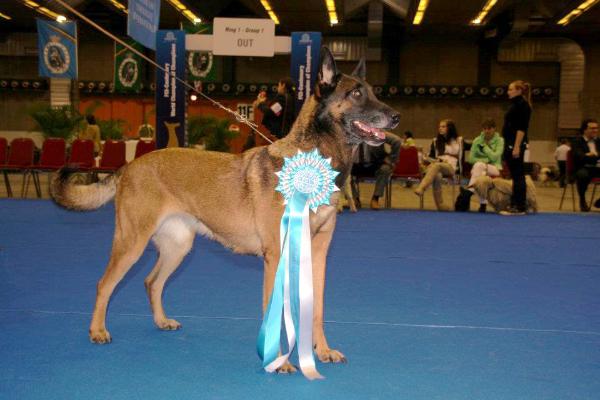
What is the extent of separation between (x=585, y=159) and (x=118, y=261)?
9521mm

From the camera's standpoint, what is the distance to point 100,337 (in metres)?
3.25

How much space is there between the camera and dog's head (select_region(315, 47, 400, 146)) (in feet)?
9.89

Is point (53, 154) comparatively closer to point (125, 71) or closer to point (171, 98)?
point (171, 98)

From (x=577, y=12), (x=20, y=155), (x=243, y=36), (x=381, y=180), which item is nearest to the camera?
(x=381, y=180)

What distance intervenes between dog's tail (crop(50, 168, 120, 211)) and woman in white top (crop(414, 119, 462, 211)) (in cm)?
741

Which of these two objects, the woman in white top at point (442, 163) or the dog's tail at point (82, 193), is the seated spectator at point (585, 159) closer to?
the woman in white top at point (442, 163)

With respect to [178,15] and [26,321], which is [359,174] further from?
[178,15]

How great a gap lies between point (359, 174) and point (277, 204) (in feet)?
24.7

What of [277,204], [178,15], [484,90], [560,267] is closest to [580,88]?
[484,90]

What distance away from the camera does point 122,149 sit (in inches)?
454

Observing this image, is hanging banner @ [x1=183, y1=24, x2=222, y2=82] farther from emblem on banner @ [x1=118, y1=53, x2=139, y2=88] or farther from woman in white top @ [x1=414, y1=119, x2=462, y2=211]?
woman in white top @ [x1=414, y1=119, x2=462, y2=211]

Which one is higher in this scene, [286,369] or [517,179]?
[517,179]

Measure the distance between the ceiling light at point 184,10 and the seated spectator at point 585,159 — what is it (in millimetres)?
13314

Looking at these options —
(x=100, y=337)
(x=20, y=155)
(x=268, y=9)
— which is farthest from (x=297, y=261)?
(x=268, y=9)
